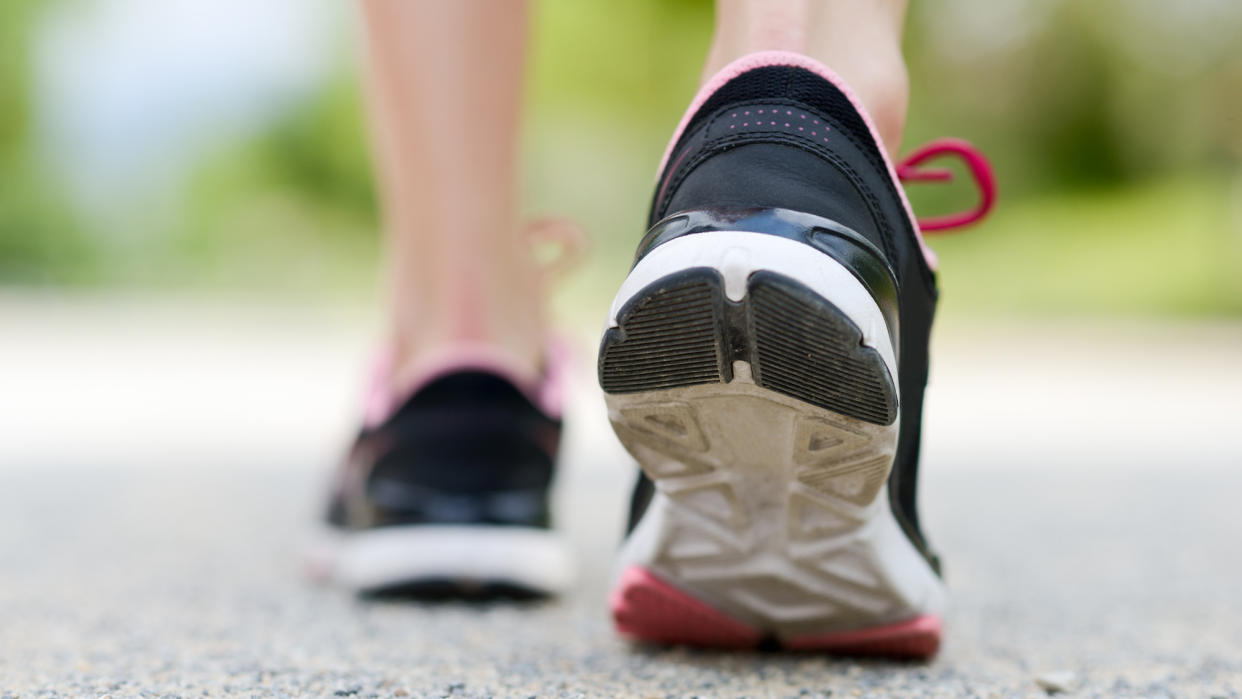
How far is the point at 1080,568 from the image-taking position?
1198mm

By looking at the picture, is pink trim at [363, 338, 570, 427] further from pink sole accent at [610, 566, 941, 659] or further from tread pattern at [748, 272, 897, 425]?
tread pattern at [748, 272, 897, 425]

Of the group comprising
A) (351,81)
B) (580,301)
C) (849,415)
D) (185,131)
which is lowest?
(849,415)

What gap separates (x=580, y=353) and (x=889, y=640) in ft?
2.03

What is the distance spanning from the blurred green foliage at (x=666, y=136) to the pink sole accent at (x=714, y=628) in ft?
21.3

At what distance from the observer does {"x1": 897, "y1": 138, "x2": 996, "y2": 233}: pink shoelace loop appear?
77 cm

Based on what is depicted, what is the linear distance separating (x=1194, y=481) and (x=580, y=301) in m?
5.69

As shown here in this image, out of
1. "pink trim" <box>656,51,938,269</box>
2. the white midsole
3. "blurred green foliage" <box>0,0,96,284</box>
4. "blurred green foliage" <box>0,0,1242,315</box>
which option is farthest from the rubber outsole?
Result: "blurred green foliage" <box>0,0,96,284</box>

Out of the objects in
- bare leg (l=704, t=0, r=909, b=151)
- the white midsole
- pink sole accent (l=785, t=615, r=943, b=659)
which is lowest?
pink sole accent (l=785, t=615, r=943, b=659)

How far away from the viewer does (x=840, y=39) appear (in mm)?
702

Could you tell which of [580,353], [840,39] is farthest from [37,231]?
[840,39]

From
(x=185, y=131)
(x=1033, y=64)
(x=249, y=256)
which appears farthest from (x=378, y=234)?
(x=1033, y=64)

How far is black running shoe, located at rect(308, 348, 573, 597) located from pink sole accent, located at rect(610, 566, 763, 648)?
206 millimetres

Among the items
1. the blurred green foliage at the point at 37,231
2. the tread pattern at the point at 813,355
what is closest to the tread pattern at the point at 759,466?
the tread pattern at the point at 813,355

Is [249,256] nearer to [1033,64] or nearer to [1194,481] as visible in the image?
[1033,64]
